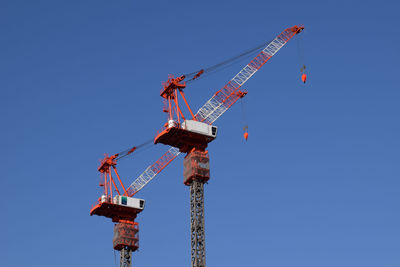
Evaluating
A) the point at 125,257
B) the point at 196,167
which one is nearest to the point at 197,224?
the point at 196,167

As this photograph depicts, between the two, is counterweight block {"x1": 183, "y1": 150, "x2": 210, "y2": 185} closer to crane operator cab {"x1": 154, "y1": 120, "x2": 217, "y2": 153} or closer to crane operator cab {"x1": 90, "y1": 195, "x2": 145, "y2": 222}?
crane operator cab {"x1": 154, "y1": 120, "x2": 217, "y2": 153}

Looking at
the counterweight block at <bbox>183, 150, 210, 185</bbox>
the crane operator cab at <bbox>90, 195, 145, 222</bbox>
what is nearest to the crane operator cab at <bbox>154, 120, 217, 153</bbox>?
the counterweight block at <bbox>183, 150, 210, 185</bbox>

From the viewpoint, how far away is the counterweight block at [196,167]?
13888cm

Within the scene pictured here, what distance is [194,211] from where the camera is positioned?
135750 millimetres

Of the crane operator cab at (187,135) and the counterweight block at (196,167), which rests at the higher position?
the crane operator cab at (187,135)

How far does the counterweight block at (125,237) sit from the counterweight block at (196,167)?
44347 millimetres

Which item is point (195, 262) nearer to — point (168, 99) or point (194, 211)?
point (194, 211)

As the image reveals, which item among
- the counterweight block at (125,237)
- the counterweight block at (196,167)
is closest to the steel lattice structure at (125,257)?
the counterweight block at (125,237)

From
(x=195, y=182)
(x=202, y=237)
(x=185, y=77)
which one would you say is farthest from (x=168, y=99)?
(x=202, y=237)

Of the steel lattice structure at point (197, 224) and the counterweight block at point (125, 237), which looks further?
the counterweight block at point (125, 237)

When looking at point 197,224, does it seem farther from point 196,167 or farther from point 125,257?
point 125,257

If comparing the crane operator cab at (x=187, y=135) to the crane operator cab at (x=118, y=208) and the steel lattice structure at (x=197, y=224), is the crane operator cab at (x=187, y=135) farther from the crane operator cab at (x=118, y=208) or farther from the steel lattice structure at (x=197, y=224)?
the crane operator cab at (x=118, y=208)

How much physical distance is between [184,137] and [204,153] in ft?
16.6

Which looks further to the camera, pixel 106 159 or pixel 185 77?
pixel 106 159
